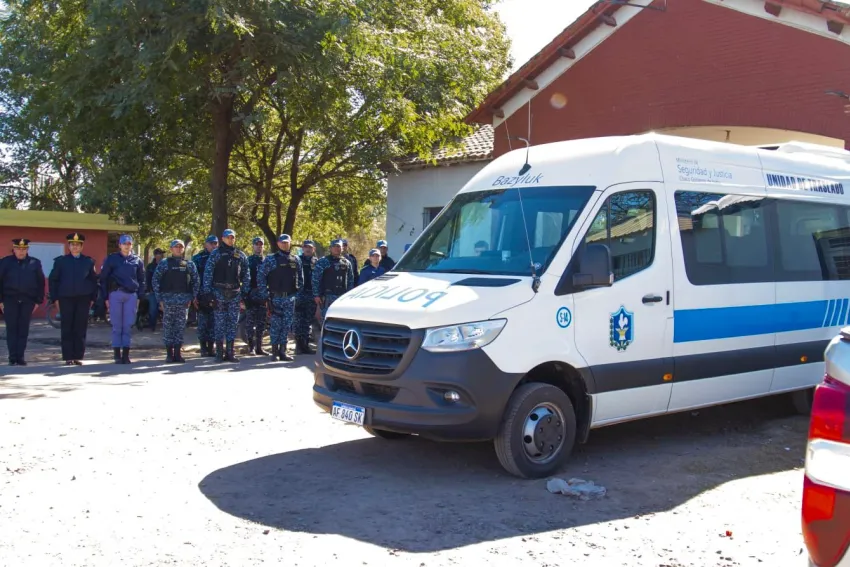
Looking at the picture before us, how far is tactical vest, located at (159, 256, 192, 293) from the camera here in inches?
498

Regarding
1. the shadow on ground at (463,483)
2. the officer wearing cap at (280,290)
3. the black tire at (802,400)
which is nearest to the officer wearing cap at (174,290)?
the officer wearing cap at (280,290)

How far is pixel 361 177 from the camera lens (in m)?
24.4

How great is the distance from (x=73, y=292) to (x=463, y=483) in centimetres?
815

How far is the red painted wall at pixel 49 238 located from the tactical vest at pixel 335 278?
9217mm

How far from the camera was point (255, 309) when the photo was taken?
45.7 ft

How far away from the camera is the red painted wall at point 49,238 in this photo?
20875 mm

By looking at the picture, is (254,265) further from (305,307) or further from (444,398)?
(444,398)

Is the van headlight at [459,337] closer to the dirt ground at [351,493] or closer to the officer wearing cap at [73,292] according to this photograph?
the dirt ground at [351,493]

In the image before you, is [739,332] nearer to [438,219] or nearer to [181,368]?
[438,219]

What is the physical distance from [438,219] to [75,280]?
6955 mm

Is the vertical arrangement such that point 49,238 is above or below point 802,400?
above

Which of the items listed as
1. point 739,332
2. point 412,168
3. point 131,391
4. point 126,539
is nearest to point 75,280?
point 131,391

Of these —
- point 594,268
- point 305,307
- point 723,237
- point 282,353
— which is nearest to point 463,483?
point 594,268

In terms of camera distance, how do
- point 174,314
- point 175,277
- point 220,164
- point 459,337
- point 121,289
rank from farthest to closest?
point 220,164, point 174,314, point 175,277, point 121,289, point 459,337
